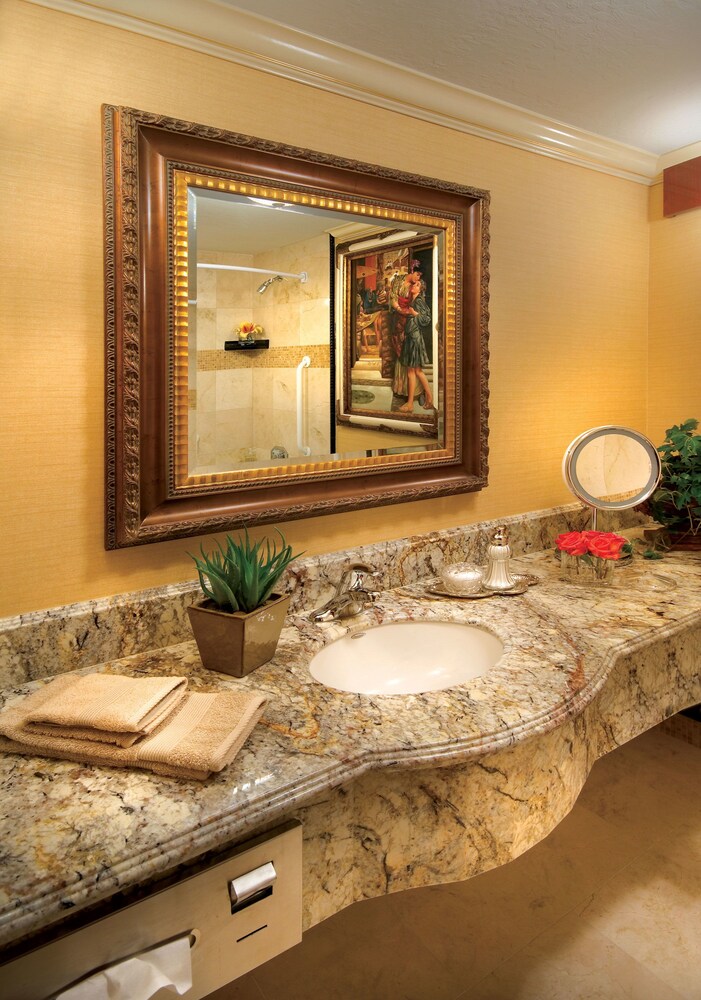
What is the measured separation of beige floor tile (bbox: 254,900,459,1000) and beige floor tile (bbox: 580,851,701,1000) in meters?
0.45

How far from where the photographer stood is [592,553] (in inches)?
69.4

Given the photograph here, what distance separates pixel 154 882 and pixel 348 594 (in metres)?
0.80

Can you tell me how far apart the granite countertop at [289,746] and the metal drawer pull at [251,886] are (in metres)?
0.05

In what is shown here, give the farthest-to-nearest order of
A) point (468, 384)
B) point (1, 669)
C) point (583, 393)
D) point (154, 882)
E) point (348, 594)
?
point (583, 393) < point (468, 384) < point (348, 594) < point (1, 669) < point (154, 882)

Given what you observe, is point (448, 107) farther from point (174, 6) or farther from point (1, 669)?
point (1, 669)

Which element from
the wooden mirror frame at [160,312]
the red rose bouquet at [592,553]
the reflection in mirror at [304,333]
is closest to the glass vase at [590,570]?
the red rose bouquet at [592,553]

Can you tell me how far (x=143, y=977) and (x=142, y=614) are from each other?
665 mm

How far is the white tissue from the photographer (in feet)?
2.49

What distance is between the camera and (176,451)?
1328 millimetres

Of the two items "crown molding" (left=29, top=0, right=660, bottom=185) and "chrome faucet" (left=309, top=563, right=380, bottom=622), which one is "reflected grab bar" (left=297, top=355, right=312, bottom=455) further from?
"crown molding" (left=29, top=0, right=660, bottom=185)

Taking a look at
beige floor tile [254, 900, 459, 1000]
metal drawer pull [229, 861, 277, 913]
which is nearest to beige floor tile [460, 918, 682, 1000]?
beige floor tile [254, 900, 459, 1000]

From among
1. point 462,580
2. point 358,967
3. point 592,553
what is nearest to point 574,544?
point 592,553

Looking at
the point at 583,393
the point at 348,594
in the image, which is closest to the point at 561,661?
the point at 348,594

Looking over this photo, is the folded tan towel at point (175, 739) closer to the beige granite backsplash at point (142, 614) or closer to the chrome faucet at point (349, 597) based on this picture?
the beige granite backsplash at point (142, 614)
